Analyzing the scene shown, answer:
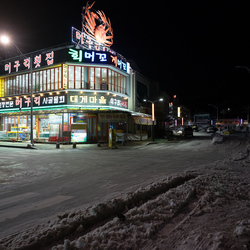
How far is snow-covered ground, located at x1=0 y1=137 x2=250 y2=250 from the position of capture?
122 inches

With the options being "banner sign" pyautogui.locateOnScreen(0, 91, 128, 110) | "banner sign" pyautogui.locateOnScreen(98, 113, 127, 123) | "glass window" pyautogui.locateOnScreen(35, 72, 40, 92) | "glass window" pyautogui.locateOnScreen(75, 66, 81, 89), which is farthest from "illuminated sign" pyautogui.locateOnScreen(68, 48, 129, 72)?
"banner sign" pyautogui.locateOnScreen(98, 113, 127, 123)

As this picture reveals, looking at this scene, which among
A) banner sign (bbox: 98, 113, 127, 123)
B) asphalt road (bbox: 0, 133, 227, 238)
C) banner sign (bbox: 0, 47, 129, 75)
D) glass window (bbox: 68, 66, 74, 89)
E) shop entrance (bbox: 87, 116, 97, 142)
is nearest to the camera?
asphalt road (bbox: 0, 133, 227, 238)

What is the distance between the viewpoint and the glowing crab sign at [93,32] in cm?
2842

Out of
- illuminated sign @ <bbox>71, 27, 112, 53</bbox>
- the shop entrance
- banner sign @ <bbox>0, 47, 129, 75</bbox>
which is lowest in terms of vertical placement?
the shop entrance

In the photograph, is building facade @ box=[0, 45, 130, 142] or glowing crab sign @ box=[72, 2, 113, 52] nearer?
building facade @ box=[0, 45, 130, 142]

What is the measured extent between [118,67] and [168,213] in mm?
26372

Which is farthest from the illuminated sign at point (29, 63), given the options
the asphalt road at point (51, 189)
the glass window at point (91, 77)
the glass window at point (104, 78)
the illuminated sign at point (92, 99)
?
the asphalt road at point (51, 189)

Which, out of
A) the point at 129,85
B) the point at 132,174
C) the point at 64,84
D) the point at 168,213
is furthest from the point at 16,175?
the point at 129,85

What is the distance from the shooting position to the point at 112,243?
121 inches

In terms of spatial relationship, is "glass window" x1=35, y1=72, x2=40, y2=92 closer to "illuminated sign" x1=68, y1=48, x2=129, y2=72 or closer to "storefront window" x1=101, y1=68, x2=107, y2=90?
"illuminated sign" x1=68, y1=48, x2=129, y2=72

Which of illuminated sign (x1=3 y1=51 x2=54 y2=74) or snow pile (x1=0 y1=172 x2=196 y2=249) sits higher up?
illuminated sign (x1=3 y1=51 x2=54 y2=74)

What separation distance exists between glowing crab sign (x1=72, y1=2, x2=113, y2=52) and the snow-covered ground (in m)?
26.6

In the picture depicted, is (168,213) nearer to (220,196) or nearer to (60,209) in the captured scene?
(220,196)

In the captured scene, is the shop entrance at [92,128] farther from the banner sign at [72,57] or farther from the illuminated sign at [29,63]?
the illuminated sign at [29,63]
